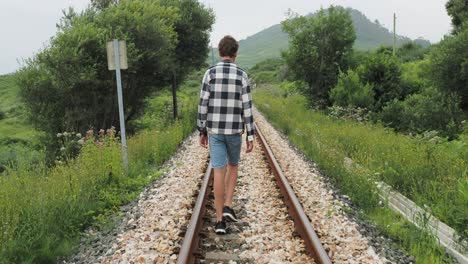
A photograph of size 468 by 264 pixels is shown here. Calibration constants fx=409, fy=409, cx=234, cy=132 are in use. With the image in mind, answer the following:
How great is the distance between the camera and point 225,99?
493 cm

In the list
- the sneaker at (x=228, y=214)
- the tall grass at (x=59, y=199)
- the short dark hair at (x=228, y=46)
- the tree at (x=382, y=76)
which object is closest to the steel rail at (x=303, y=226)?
the sneaker at (x=228, y=214)

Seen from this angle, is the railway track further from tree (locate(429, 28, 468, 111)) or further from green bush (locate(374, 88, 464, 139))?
tree (locate(429, 28, 468, 111))

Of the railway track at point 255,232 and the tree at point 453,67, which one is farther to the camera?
the tree at point 453,67

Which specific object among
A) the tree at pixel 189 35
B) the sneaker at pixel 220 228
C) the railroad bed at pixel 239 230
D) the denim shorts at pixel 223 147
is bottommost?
the railroad bed at pixel 239 230

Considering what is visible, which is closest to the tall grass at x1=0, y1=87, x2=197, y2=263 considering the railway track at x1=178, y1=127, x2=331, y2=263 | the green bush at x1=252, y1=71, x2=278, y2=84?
the railway track at x1=178, y1=127, x2=331, y2=263

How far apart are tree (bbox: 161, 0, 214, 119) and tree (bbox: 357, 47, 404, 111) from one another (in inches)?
424

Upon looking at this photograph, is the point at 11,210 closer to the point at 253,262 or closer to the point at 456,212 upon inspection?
the point at 253,262

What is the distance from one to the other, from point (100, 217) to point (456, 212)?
193 inches

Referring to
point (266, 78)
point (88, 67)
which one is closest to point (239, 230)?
point (88, 67)

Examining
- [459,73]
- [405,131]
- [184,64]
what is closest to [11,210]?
[405,131]

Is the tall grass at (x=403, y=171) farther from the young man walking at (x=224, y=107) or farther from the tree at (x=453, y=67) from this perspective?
the tree at (x=453, y=67)

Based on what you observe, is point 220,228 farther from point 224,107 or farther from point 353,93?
point 353,93

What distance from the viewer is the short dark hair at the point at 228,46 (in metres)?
4.99

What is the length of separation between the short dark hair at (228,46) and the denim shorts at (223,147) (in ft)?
3.30
